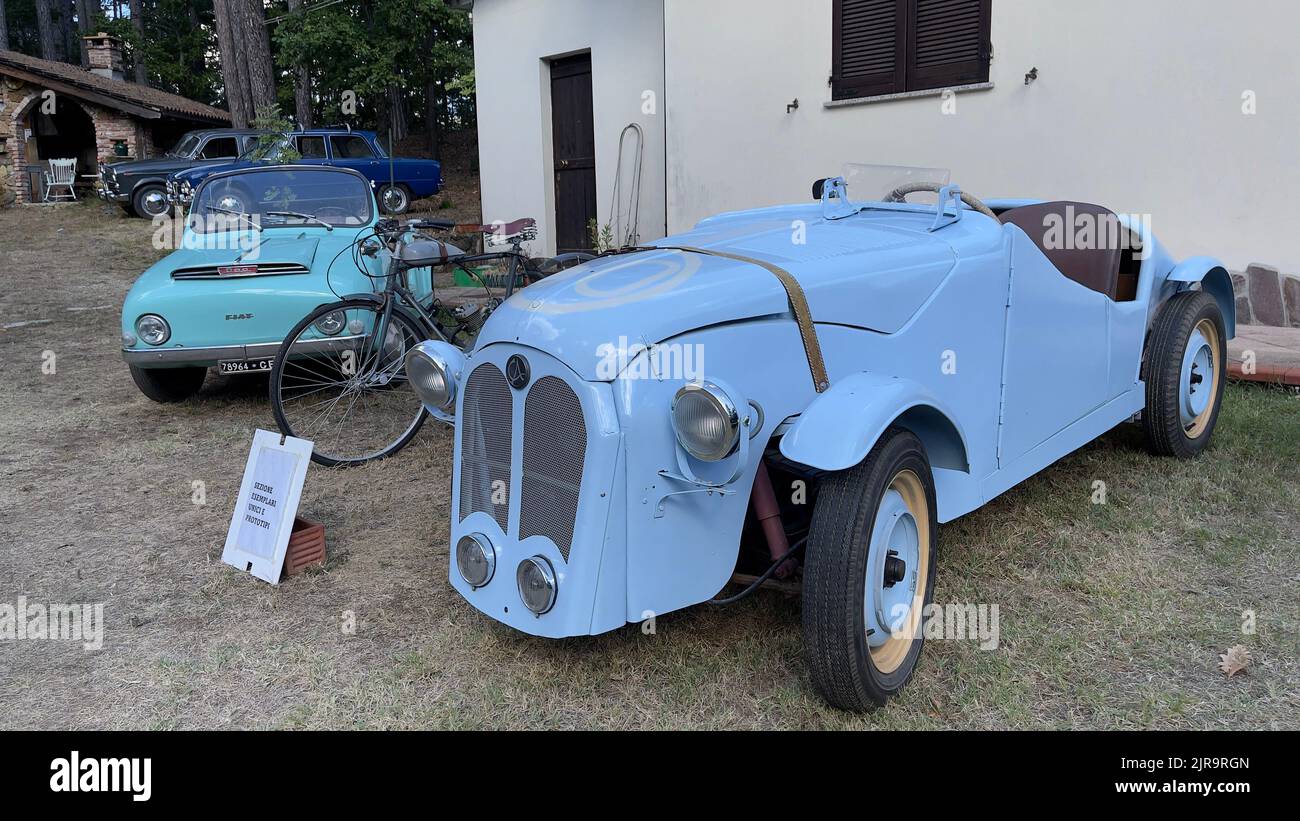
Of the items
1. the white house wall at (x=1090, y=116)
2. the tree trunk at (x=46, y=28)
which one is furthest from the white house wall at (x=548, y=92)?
the tree trunk at (x=46, y=28)

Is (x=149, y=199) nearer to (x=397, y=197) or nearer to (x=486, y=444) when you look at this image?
(x=397, y=197)

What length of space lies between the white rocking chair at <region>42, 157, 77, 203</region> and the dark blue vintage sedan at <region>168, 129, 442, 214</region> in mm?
5406

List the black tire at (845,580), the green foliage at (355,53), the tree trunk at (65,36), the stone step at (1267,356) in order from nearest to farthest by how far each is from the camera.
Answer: the black tire at (845,580) → the stone step at (1267,356) → the green foliage at (355,53) → the tree trunk at (65,36)

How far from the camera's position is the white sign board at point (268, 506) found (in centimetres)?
340

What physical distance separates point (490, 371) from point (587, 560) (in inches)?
25.4

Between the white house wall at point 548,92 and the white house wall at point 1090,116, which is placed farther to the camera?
the white house wall at point 548,92

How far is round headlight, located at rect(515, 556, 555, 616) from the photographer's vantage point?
2344 mm

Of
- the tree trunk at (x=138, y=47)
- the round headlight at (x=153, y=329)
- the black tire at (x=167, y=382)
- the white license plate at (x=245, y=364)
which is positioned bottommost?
A: the black tire at (x=167, y=382)

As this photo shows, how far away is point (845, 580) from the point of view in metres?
2.28

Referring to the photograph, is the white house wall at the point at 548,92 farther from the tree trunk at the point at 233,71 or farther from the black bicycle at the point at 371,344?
the tree trunk at the point at 233,71

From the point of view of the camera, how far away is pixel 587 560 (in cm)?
229

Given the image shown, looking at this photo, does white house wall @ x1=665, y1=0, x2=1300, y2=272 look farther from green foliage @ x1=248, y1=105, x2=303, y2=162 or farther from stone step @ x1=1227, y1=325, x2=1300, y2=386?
green foliage @ x1=248, y1=105, x2=303, y2=162

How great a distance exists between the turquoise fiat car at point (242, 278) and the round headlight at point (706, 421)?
10.1 ft

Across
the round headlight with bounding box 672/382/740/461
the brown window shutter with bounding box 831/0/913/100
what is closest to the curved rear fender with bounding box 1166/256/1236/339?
the round headlight with bounding box 672/382/740/461
